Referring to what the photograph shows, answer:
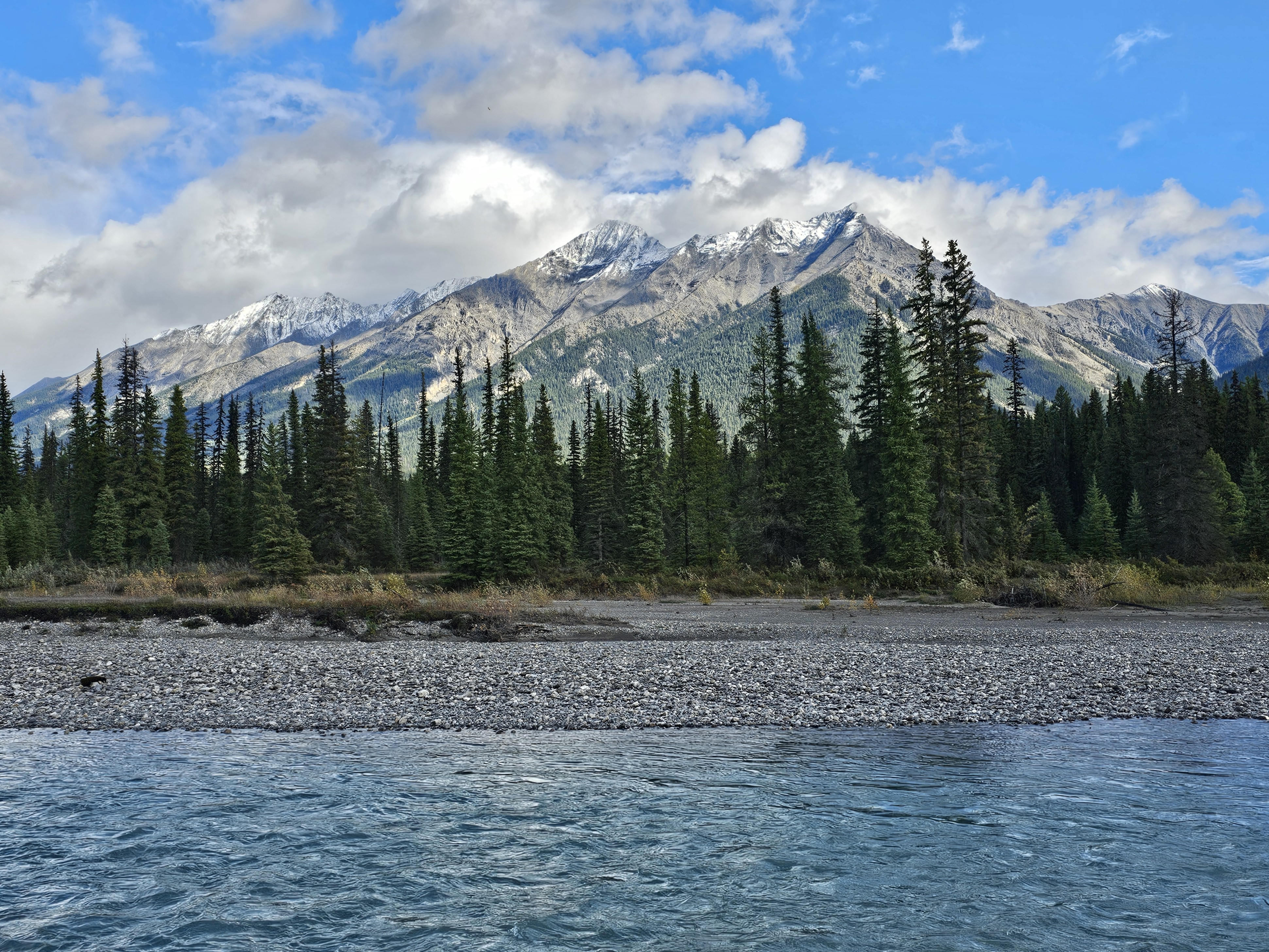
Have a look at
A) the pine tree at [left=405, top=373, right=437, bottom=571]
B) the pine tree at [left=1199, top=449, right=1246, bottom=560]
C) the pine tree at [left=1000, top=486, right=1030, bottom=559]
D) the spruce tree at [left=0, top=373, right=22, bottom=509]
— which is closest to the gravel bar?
A: the pine tree at [left=1000, top=486, right=1030, bottom=559]

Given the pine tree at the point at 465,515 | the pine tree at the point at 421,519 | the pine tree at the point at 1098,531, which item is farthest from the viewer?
the pine tree at the point at 421,519

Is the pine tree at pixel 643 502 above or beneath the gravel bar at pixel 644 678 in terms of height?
above

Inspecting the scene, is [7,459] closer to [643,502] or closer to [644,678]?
[643,502]

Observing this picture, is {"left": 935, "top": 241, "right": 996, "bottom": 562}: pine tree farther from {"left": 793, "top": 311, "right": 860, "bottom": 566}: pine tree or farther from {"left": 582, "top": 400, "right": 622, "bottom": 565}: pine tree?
{"left": 582, "top": 400, "right": 622, "bottom": 565}: pine tree

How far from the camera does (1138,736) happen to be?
518 inches

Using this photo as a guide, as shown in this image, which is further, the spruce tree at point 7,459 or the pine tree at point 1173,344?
the spruce tree at point 7,459

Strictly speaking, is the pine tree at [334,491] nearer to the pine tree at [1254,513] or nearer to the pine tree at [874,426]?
the pine tree at [874,426]

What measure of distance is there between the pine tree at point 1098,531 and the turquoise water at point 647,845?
5675 cm

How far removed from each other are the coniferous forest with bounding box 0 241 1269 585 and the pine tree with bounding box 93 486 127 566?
17cm

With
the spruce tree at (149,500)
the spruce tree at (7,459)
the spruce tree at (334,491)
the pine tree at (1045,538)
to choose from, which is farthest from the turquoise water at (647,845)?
the spruce tree at (7,459)

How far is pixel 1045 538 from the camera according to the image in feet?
212

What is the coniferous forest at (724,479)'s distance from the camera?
4566 centimetres

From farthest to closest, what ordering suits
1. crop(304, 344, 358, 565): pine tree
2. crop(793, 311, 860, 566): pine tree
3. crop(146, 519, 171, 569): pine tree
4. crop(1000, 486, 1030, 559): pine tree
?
crop(304, 344, 358, 565): pine tree
crop(146, 519, 171, 569): pine tree
crop(793, 311, 860, 566): pine tree
crop(1000, 486, 1030, 559): pine tree

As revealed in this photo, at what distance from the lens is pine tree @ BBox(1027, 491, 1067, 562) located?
198 feet
